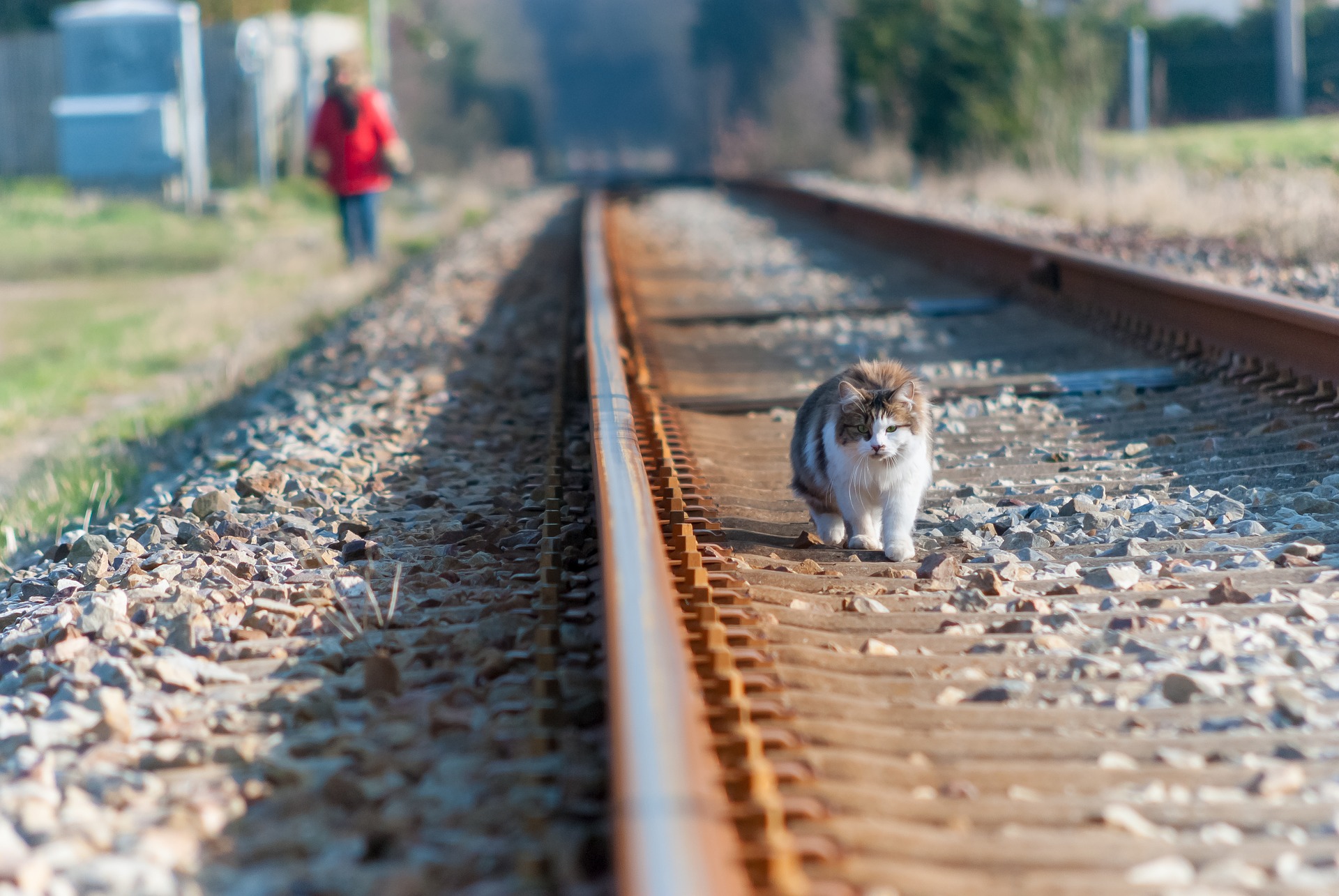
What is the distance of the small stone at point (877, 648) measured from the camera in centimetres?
321

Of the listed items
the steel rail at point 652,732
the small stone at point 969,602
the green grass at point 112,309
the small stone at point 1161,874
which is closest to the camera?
the steel rail at point 652,732

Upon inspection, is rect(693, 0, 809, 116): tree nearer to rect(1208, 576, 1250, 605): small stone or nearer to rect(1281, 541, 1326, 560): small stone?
rect(1281, 541, 1326, 560): small stone

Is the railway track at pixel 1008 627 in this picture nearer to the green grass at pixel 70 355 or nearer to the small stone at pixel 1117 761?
the small stone at pixel 1117 761

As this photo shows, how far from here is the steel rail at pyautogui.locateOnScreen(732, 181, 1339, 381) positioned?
210 inches

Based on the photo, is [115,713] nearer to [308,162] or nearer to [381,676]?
[381,676]

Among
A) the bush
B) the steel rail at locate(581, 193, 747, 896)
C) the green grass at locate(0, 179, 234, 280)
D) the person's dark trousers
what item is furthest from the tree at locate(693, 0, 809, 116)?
the steel rail at locate(581, 193, 747, 896)

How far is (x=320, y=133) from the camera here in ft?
42.1

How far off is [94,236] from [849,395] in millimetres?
18189

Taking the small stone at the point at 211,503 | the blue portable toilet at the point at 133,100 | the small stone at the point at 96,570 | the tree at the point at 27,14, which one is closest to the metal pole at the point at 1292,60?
the blue portable toilet at the point at 133,100

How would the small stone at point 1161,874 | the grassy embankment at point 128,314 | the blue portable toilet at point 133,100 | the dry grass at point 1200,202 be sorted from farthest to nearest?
the blue portable toilet at point 133,100 → the dry grass at point 1200,202 → the grassy embankment at point 128,314 → the small stone at point 1161,874

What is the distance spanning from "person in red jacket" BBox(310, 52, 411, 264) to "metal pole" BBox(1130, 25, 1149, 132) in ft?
43.8

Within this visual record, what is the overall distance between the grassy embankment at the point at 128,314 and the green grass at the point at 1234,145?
28.0 ft

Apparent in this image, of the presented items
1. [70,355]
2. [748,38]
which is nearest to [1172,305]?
[70,355]

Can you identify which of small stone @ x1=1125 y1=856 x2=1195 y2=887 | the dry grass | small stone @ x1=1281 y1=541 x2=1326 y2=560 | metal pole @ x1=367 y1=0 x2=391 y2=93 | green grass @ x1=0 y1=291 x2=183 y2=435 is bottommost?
small stone @ x1=1125 y1=856 x2=1195 y2=887
